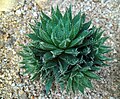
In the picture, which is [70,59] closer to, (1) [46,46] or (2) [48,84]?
(1) [46,46]

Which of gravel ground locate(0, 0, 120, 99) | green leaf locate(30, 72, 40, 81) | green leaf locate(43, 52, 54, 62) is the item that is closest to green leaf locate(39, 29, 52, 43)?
green leaf locate(43, 52, 54, 62)

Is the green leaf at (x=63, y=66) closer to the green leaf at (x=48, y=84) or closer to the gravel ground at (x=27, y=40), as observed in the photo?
the green leaf at (x=48, y=84)

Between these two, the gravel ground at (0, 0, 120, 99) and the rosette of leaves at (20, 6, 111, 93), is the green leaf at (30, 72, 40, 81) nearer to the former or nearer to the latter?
the rosette of leaves at (20, 6, 111, 93)

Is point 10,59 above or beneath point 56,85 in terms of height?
above

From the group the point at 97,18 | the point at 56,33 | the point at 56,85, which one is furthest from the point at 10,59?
the point at 97,18

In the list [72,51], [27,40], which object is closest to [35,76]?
[72,51]

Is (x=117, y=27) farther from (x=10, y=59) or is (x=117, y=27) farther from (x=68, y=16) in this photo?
(x=10, y=59)
